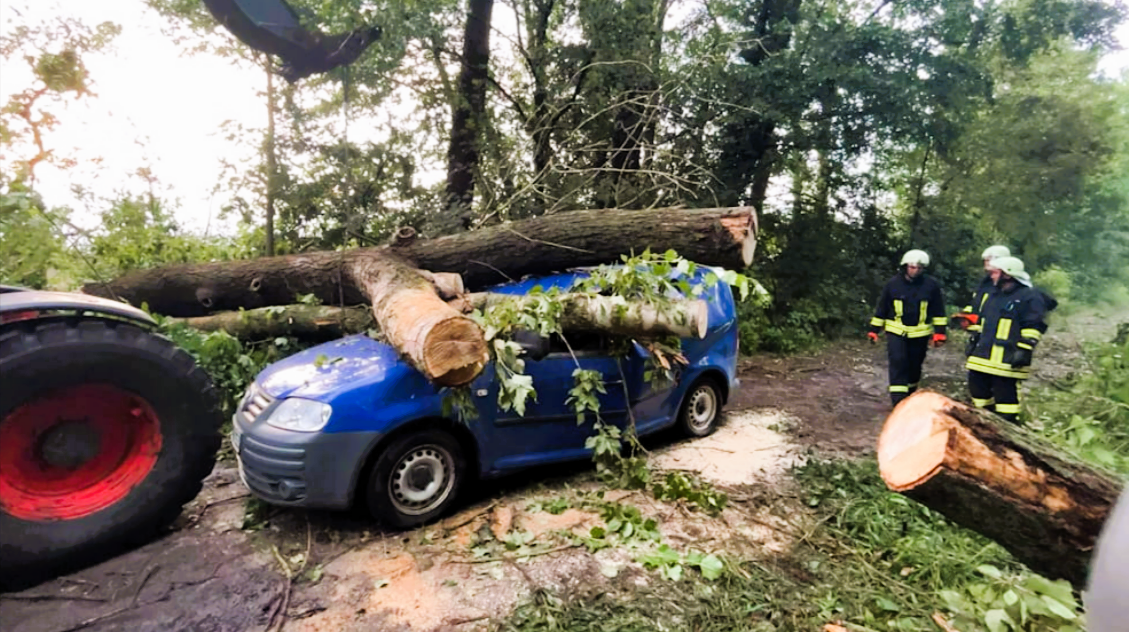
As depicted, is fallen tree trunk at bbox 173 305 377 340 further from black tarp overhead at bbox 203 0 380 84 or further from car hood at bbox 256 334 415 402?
black tarp overhead at bbox 203 0 380 84

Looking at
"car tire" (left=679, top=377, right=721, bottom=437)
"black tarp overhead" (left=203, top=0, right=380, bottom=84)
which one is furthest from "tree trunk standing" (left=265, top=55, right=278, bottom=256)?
"car tire" (left=679, top=377, right=721, bottom=437)

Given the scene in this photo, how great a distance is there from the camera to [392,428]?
348 cm

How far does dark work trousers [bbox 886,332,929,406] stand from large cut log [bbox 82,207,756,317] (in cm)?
230

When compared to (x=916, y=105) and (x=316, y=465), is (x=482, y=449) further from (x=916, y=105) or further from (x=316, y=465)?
(x=916, y=105)

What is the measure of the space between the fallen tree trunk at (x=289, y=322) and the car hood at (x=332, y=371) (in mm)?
1447

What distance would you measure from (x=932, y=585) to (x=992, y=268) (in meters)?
3.10

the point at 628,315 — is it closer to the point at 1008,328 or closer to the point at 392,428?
the point at 392,428

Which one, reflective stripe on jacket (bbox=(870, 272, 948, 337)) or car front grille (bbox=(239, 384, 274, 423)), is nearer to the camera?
car front grille (bbox=(239, 384, 274, 423))

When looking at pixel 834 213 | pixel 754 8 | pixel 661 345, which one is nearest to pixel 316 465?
pixel 661 345

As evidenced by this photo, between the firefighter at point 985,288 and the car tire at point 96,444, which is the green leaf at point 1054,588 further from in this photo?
the firefighter at point 985,288

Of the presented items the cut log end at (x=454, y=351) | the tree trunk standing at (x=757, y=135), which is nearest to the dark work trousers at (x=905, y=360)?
the cut log end at (x=454, y=351)

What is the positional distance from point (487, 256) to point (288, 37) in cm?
235

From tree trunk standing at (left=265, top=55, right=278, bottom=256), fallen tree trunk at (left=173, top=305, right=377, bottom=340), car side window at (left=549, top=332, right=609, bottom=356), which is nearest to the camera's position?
car side window at (left=549, top=332, right=609, bottom=356)

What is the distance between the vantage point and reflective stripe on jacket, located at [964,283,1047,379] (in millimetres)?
4699
